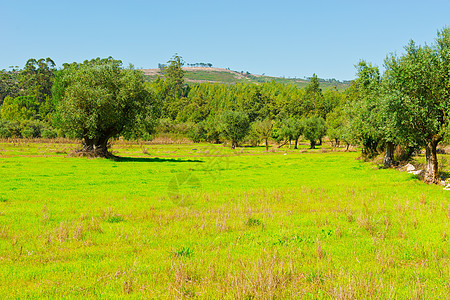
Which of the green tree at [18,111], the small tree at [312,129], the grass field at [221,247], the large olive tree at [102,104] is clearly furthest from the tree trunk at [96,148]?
the green tree at [18,111]

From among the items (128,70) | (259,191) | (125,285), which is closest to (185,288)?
(125,285)

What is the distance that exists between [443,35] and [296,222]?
78.7ft

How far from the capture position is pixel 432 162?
2780 centimetres

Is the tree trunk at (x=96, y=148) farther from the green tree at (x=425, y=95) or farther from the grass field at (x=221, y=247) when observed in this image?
A: the green tree at (x=425, y=95)

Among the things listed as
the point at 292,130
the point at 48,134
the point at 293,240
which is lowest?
the point at 293,240

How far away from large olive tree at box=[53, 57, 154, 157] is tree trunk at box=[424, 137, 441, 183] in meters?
38.2

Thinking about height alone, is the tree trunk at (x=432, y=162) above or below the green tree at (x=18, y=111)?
below

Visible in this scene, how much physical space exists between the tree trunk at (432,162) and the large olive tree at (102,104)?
38221 mm

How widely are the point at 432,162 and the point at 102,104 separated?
138 ft

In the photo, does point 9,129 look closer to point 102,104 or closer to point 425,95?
point 102,104

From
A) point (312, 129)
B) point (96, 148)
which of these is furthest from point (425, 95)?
point (312, 129)

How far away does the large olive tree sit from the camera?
46438 mm

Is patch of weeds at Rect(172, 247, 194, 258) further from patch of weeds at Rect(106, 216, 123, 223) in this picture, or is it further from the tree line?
the tree line

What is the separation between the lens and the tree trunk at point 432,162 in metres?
27.4
